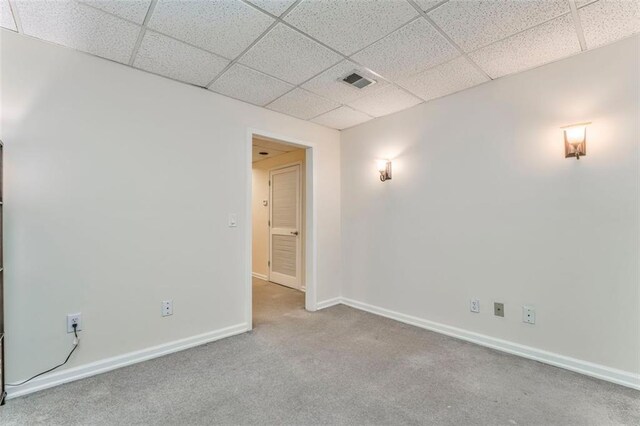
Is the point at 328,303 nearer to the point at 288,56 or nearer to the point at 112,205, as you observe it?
the point at 112,205

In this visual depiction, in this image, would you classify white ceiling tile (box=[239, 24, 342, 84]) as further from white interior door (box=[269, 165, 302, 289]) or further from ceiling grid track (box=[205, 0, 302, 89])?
white interior door (box=[269, 165, 302, 289])

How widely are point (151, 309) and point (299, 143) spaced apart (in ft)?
7.50

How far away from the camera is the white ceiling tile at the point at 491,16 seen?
1718mm

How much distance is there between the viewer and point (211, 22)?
1855 mm

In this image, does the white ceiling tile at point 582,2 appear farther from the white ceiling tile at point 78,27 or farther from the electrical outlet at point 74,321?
the electrical outlet at point 74,321

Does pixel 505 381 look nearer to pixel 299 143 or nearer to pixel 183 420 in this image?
pixel 183 420

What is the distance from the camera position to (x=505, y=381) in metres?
2.06

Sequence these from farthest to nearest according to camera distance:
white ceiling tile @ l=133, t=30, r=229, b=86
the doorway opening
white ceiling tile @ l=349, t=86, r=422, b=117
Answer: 1. the doorway opening
2. white ceiling tile @ l=349, t=86, r=422, b=117
3. white ceiling tile @ l=133, t=30, r=229, b=86

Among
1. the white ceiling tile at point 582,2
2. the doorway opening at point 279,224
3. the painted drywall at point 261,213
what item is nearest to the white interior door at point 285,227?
the doorway opening at point 279,224

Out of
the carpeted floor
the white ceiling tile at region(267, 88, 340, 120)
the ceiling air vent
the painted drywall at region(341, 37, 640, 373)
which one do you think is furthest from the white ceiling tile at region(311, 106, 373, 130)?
the carpeted floor

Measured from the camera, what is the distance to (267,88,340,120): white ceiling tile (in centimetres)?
294

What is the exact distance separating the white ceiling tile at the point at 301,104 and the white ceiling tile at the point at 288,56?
342 millimetres

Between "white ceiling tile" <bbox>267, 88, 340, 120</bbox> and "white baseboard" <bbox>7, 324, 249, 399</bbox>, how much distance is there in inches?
91.5

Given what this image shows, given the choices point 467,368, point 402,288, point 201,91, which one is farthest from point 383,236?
point 201,91
